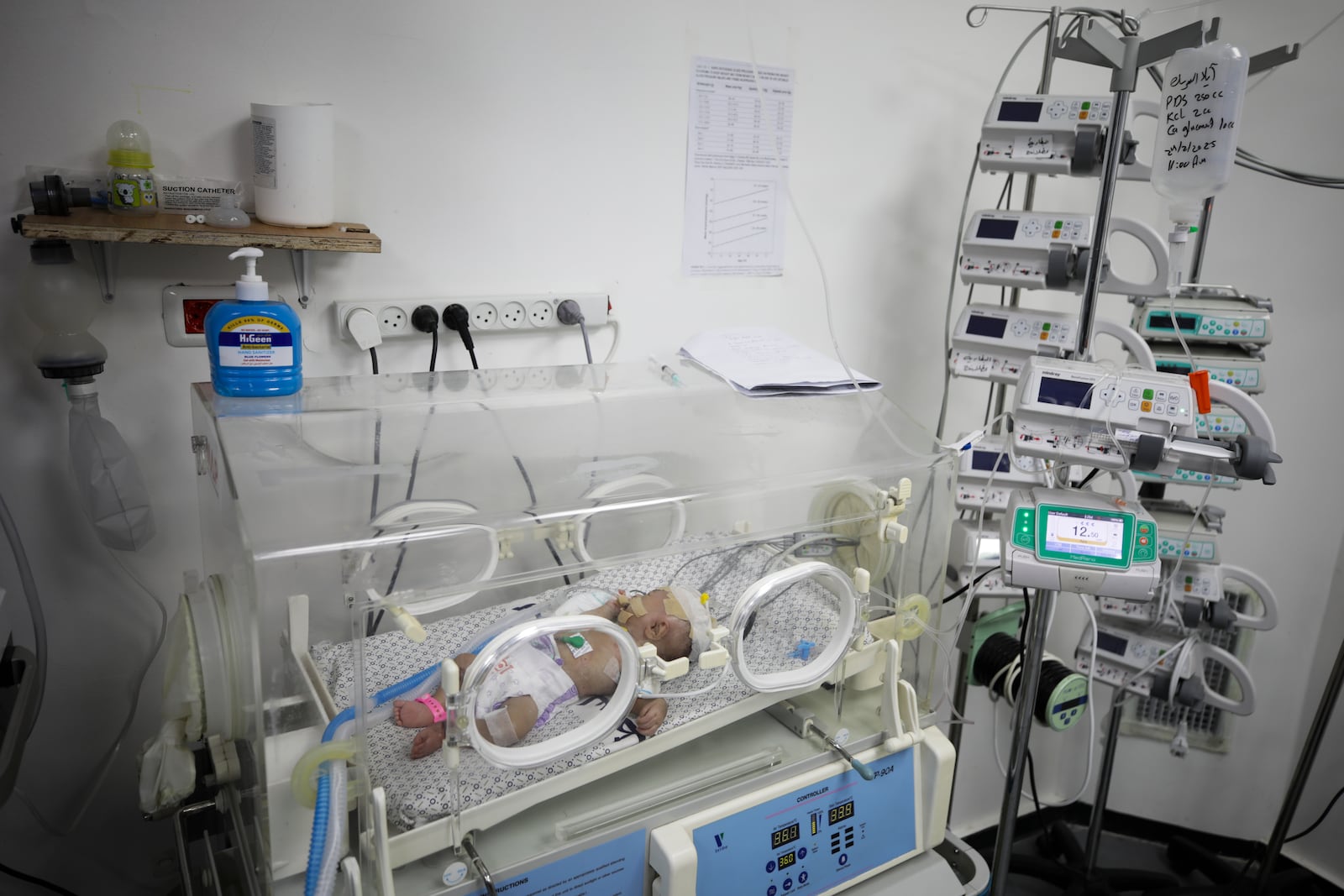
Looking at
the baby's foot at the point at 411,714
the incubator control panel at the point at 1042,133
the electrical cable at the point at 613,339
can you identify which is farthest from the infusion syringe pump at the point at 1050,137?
the baby's foot at the point at 411,714

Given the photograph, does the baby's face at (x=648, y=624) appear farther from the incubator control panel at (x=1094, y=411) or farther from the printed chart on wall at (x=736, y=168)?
the printed chart on wall at (x=736, y=168)

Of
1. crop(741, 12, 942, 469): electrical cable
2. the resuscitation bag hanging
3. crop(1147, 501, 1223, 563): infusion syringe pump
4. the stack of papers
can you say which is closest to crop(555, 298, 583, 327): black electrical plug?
the stack of papers

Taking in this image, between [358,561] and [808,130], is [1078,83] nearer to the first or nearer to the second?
[808,130]

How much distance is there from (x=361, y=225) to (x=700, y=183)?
0.69m

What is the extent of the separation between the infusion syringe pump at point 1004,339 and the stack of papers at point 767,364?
34 cm

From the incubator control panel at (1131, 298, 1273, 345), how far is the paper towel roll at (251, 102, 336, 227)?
1611mm

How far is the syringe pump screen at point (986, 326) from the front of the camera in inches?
72.9

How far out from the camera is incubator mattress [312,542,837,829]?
3.34 feet

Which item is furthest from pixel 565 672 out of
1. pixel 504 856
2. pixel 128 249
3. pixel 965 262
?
→ pixel 965 262

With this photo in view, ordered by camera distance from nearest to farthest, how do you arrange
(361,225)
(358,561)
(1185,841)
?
(358,561) < (361,225) < (1185,841)

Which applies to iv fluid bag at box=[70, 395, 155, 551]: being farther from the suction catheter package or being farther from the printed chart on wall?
the printed chart on wall

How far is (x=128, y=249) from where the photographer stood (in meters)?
1.36

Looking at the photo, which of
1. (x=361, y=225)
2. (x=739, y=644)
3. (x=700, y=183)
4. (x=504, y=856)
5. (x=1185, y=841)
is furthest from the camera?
(x=1185, y=841)

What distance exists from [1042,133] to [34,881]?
2.25 metres
